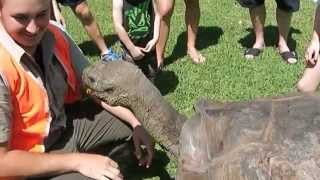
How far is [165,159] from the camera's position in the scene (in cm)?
396

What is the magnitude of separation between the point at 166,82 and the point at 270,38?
1404mm

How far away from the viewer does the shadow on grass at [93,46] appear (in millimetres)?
5762

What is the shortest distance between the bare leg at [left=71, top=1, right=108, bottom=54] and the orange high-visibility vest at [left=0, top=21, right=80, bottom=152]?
7.12 feet

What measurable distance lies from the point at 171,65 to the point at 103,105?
215 centimetres

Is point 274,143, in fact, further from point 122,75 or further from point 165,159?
point 165,159

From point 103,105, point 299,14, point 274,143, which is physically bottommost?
point 299,14

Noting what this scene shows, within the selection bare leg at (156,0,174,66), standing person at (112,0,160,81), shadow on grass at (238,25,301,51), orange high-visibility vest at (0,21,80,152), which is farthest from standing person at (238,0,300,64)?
orange high-visibility vest at (0,21,80,152)

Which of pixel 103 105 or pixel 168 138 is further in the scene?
pixel 103 105

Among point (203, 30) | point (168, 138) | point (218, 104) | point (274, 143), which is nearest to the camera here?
point (274, 143)

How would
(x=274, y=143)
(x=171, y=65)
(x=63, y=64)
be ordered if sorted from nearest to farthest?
(x=274, y=143), (x=63, y=64), (x=171, y=65)

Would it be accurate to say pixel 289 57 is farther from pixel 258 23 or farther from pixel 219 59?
pixel 219 59

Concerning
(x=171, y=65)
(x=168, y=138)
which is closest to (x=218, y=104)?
(x=168, y=138)

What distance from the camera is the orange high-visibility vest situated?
8.59 ft

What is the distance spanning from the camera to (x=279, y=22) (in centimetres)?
562
